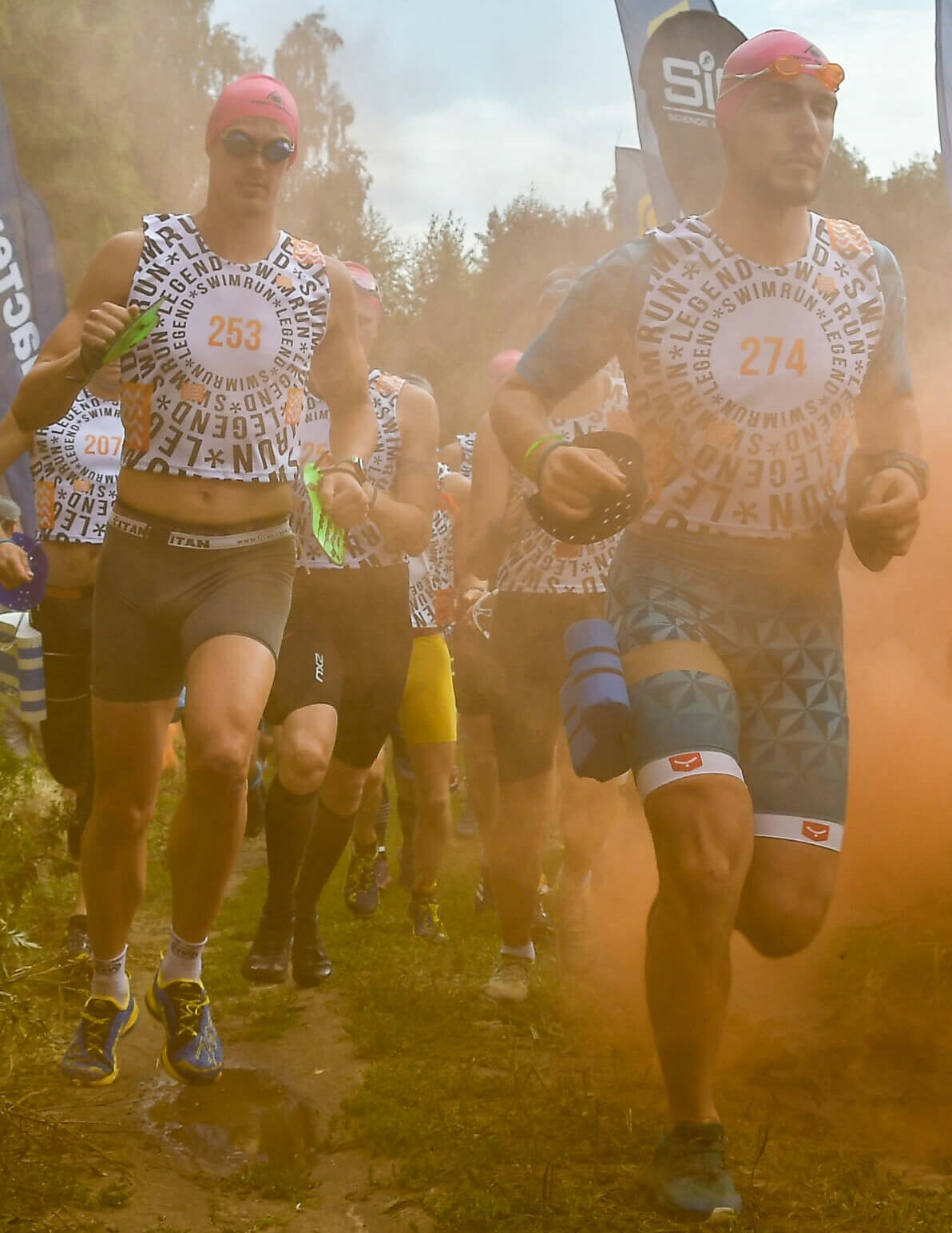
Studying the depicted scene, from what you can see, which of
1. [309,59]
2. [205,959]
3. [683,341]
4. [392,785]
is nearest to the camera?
[683,341]

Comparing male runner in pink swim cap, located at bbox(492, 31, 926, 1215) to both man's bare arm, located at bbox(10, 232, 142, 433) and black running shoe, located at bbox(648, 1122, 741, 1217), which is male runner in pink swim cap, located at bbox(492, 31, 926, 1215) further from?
man's bare arm, located at bbox(10, 232, 142, 433)

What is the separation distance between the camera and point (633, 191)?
30.5ft

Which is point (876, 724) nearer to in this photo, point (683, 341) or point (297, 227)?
point (683, 341)

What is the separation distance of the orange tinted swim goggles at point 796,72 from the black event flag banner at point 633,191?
18.9 feet

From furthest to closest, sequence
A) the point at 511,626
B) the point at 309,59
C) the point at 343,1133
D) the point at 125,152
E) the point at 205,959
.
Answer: the point at 125,152 < the point at 309,59 < the point at 205,959 < the point at 511,626 < the point at 343,1133

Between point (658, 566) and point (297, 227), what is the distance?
7961 mm

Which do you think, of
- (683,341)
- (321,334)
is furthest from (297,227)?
(683,341)

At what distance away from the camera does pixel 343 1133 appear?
3.78 m

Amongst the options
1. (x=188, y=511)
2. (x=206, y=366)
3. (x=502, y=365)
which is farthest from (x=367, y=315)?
(x=188, y=511)

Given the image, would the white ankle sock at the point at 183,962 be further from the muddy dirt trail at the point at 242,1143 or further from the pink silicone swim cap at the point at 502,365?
the pink silicone swim cap at the point at 502,365

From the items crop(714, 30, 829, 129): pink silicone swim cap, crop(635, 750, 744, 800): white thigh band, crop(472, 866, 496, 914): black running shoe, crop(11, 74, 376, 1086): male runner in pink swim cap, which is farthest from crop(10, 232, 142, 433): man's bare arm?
crop(472, 866, 496, 914): black running shoe

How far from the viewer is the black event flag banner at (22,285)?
9.02 metres

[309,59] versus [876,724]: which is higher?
[309,59]

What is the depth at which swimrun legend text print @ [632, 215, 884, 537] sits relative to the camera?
11.1 feet
